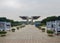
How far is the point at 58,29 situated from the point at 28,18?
317ft

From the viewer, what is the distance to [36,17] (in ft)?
405

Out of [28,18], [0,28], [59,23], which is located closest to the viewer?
[59,23]

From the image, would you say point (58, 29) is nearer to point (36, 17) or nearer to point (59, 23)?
point (59, 23)

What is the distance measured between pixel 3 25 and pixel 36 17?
89900 millimetres

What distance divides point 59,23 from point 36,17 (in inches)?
3825

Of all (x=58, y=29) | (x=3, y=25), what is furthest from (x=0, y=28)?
(x=58, y=29)

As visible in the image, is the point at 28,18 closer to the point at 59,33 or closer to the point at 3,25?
the point at 3,25

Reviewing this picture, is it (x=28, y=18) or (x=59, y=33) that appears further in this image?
(x=28, y=18)

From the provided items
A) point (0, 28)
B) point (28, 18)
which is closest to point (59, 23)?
point (0, 28)

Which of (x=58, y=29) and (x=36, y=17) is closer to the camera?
(x=58, y=29)

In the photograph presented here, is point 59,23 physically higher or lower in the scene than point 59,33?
higher

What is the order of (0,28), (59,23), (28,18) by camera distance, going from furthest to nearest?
(28,18)
(0,28)
(59,23)

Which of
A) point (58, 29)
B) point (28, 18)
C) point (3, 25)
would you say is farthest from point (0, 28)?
point (28, 18)

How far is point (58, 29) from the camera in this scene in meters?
26.4
